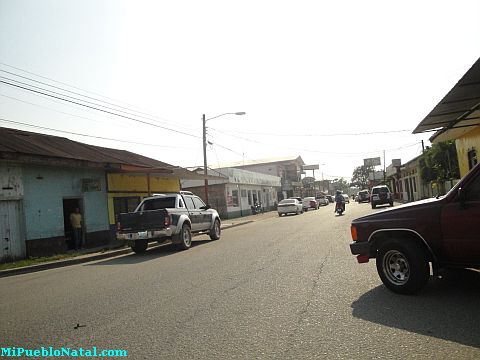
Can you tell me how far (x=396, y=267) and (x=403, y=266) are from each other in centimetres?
11

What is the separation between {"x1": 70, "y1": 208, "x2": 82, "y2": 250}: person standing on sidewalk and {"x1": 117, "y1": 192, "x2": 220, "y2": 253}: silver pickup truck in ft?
12.3

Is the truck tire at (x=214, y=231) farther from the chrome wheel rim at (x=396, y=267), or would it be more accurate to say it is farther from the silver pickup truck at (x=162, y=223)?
the chrome wheel rim at (x=396, y=267)

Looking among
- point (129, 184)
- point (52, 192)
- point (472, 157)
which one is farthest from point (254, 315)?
point (129, 184)

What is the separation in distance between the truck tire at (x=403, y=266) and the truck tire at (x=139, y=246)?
10225 millimetres

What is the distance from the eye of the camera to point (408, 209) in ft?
19.5

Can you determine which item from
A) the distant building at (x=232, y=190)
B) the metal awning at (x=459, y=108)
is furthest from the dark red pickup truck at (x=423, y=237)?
the distant building at (x=232, y=190)

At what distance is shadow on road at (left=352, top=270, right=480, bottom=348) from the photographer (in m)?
4.37

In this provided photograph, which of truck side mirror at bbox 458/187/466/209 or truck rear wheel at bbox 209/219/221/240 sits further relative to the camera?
truck rear wheel at bbox 209/219/221/240

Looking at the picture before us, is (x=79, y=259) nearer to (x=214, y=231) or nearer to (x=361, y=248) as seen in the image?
(x=214, y=231)

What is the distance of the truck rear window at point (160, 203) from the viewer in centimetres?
1559

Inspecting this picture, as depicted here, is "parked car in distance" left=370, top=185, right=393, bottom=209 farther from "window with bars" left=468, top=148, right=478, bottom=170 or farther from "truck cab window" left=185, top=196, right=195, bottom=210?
"truck cab window" left=185, top=196, right=195, bottom=210

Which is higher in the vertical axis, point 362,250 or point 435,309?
point 362,250

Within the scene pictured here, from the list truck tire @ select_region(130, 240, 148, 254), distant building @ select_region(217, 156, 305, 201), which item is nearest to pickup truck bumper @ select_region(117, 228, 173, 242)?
truck tire @ select_region(130, 240, 148, 254)

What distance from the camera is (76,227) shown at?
17.9 meters
